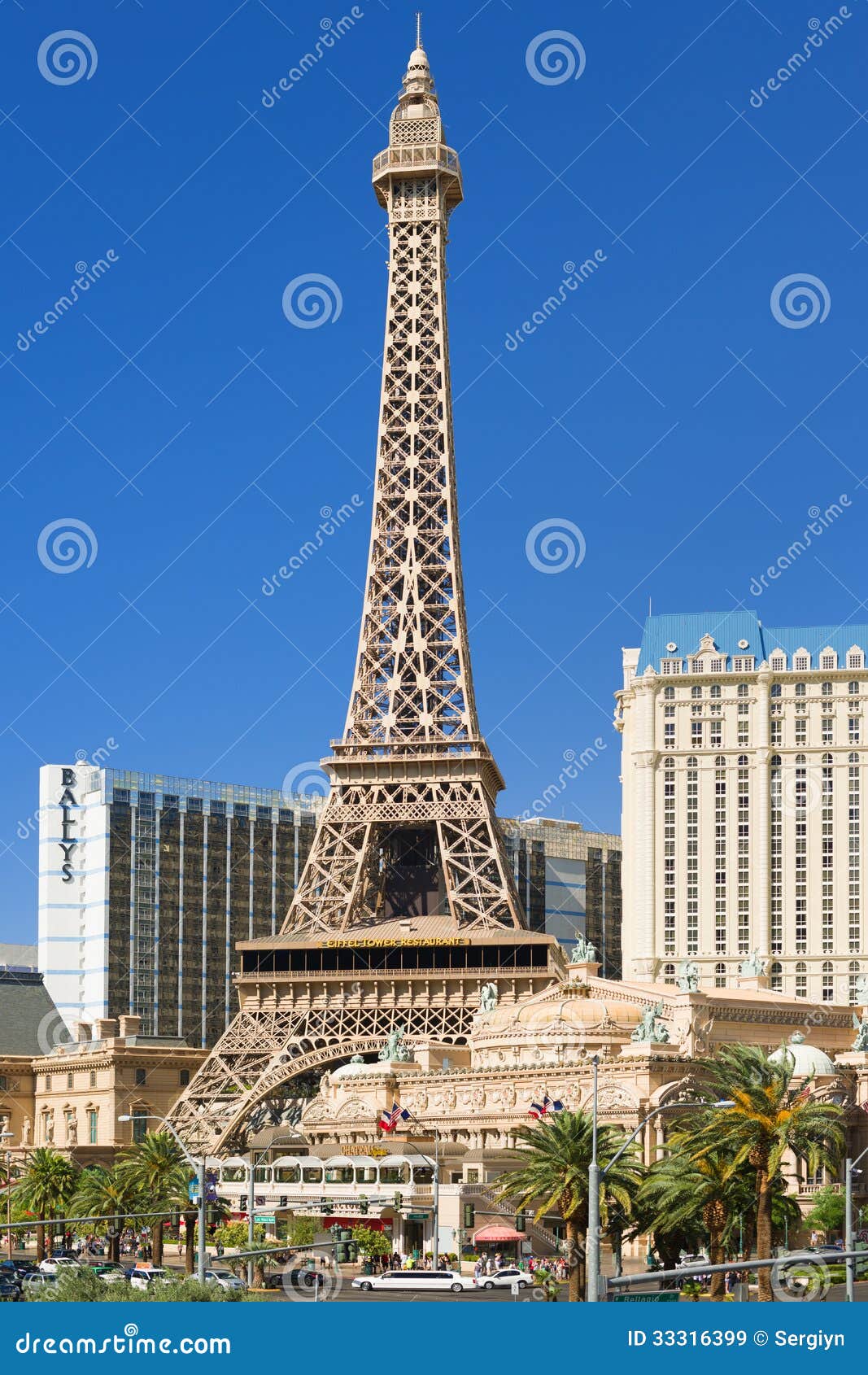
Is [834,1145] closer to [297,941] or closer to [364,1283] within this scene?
[364,1283]

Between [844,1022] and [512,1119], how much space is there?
30165mm

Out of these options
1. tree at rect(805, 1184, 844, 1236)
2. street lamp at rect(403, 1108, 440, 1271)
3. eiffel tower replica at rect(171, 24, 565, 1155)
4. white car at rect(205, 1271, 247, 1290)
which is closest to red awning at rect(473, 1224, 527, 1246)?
street lamp at rect(403, 1108, 440, 1271)

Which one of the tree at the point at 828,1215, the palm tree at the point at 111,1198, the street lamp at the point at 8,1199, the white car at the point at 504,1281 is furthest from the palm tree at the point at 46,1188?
the tree at the point at 828,1215

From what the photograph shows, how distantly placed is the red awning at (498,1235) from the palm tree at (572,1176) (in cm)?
1689

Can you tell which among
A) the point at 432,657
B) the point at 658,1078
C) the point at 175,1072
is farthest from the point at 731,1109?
the point at 175,1072

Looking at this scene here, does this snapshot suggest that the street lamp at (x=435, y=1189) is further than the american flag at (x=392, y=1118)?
No

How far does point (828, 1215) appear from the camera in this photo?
10575 centimetres

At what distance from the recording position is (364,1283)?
299 feet

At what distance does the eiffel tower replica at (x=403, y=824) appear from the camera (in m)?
149

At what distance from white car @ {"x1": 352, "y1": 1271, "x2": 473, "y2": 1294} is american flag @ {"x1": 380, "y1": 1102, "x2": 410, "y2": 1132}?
127 ft

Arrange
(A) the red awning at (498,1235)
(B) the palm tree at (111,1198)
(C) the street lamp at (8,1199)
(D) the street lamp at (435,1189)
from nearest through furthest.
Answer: (D) the street lamp at (435,1189)
(A) the red awning at (498,1235)
(B) the palm tree at (111,1198)
(C) the street lamp at (8,1199)

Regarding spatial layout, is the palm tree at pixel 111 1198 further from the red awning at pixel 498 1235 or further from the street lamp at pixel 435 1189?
the red awning at pixel 498 1235

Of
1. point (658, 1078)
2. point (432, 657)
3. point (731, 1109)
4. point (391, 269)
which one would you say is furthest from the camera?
point (391, 269)

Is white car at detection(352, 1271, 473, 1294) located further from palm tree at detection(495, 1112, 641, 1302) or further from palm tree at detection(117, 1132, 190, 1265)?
palm tree at detection(117, 1132, 190, 1265)
